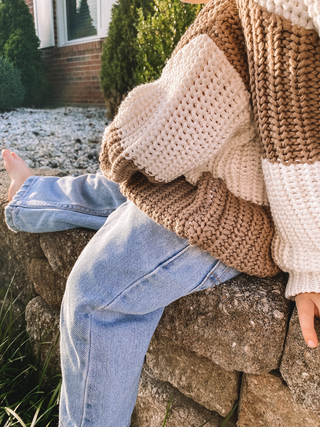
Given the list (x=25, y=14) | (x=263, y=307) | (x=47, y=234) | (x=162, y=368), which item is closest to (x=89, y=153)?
(x=47, y=234)

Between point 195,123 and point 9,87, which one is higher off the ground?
point 195,123

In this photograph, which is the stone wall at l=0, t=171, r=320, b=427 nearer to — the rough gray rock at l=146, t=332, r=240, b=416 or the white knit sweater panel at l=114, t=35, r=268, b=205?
the rough gray rock at l=146, t=332, r=240, b=416

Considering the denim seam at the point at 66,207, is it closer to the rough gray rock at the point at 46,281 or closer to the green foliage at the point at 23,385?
the rough gray rock at the point at 46,281

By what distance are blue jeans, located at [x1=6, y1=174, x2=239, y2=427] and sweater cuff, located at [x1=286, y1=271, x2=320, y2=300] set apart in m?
0.17

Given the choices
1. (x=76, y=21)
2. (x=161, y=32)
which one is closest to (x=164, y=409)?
(x=161, y=32)

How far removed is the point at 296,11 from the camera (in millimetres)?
720

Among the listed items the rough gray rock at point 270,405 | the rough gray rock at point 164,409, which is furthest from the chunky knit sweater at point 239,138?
the rough gray rock at point 164,409

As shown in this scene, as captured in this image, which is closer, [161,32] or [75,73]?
[161,32]

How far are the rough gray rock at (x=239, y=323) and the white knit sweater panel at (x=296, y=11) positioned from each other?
2.25 feet

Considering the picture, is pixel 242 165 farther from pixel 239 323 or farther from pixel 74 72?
pixel 74 72

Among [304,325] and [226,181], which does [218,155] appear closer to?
[226,181]

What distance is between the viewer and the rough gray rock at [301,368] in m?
0.92

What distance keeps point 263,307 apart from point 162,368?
0.48 meters

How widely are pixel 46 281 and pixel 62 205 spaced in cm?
42
